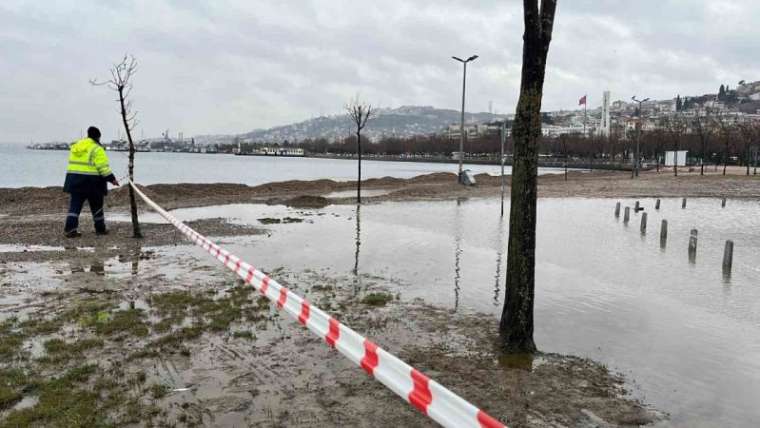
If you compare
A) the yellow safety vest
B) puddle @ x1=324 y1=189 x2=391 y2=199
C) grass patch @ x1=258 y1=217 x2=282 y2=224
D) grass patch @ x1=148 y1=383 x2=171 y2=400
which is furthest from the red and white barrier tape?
puddle @ x1=324 y1=189 x2=391 y2=199

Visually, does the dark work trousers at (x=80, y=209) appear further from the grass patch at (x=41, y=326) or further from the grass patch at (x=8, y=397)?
the grass patch at (x=8, y=397)

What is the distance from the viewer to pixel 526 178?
6562 mm

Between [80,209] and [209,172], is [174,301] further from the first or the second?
[209,172]

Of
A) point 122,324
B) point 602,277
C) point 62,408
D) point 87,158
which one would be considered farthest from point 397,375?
point 87,158

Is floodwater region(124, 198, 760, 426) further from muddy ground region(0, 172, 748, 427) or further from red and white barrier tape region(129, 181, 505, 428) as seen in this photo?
red and white barrier tape region(129, 181, 505, 428)

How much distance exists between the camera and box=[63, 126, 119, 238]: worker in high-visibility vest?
13586 mm

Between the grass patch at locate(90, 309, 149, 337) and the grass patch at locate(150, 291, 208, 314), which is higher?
the grass patch at locate(90, 309, 149, 337)

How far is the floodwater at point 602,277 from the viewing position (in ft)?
20.4

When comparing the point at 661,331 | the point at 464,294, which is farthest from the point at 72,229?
the point at 661,331

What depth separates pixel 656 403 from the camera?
17.7 feet

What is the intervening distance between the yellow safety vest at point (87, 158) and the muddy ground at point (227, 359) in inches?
131

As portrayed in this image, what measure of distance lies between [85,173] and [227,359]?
9807mm

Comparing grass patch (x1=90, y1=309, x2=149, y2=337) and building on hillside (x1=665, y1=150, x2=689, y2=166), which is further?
building on hillside (x1=665, y1=150, x2=689, y2=166)

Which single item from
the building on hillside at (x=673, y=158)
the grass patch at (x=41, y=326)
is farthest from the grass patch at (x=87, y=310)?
the building on hillside at (x=673, y=158)
